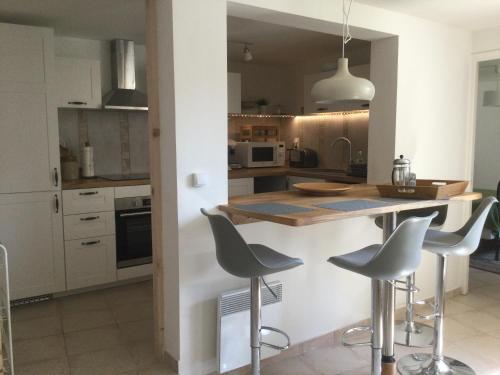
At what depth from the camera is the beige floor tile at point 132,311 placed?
133 inches

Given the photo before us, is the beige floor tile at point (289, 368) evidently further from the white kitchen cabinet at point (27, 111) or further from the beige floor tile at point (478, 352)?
the white kitchen cabinet at point (27, 111)

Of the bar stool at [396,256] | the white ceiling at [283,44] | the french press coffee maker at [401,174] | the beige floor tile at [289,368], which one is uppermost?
the white ceiling at [283,44]

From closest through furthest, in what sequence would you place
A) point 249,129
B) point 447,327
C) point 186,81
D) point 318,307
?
point 186,81
point 318,307
point 447,327
point 249,129

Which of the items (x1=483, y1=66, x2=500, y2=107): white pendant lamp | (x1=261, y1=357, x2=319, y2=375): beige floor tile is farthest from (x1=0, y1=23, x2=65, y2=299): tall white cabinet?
(x1=483, y1=66, x2=500, y2=107): white pendant lamp

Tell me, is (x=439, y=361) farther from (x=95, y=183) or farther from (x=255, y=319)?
(x=95, y=183)

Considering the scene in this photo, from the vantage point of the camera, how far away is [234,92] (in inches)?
204

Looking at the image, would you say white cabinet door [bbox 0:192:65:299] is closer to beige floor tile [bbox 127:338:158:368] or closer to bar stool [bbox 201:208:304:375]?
beige floor tile [bbox 127:338:158:368]

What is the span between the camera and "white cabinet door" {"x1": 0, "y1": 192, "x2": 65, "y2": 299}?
348cm

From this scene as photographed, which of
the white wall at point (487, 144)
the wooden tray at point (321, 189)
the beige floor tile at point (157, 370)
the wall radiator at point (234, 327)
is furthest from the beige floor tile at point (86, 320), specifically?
the white wall at point (487, 144)

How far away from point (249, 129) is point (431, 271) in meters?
2.91

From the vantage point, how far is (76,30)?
3904 millimetres

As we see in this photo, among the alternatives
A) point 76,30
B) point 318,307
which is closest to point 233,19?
point 76,30

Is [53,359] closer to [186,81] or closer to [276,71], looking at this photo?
[186,81]

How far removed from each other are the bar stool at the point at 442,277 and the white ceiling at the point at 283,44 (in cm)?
224
